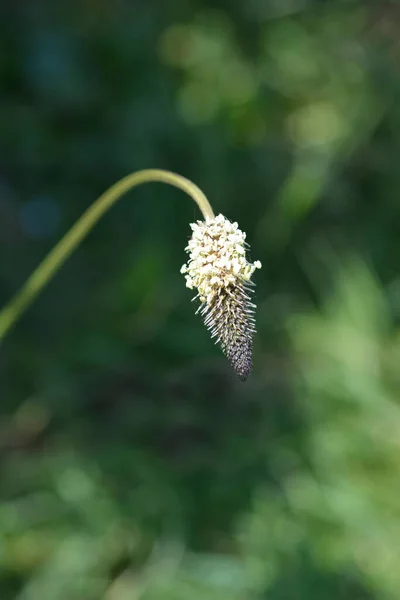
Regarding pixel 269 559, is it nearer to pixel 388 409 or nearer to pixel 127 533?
pixel 127 533

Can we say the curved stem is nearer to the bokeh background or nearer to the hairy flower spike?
the hairy flower spike

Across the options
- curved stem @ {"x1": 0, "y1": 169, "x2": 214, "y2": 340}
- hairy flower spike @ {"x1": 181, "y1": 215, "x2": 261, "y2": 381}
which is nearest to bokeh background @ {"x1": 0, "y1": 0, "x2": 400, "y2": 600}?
curved stem @ {"x1": 0, "y1": 169, "x2": 214, "y2": 340}

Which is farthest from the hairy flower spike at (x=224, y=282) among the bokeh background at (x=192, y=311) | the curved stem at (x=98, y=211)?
the bokeh background at (x=192, y=311)

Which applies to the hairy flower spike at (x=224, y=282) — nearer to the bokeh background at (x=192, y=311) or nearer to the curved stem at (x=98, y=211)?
the curved stem at (x=98, y=211)

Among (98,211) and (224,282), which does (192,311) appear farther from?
(224,282)

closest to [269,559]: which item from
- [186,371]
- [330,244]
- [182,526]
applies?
[182,526]
